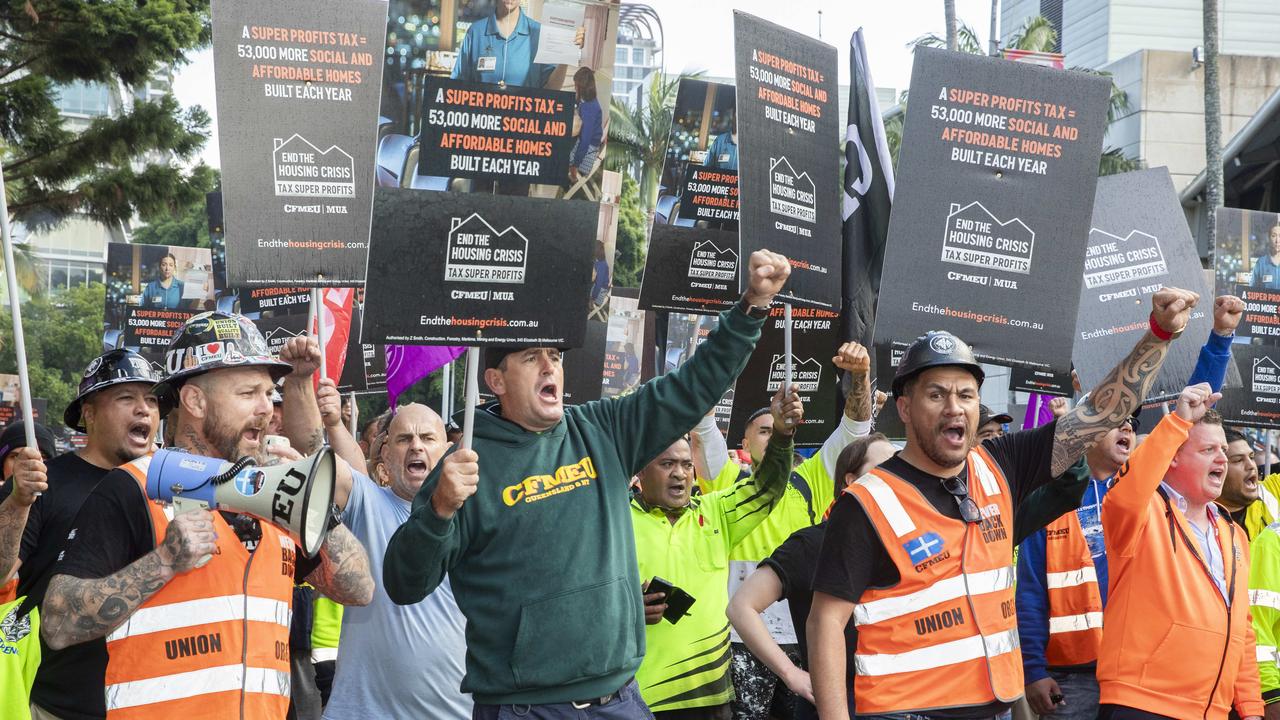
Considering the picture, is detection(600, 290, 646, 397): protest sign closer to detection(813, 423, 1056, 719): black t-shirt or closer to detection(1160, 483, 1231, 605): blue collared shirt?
detection(1160, 483, 1231, 605): blue collared shirt

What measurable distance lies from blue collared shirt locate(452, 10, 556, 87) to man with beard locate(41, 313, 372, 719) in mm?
1255

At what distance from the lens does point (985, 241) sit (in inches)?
278

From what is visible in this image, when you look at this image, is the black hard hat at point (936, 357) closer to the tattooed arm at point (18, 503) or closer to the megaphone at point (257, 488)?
the megaphone at point (257, 488)

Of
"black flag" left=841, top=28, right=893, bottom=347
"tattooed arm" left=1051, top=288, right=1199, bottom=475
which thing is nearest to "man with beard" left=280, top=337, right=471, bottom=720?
"tattooed arm" left=1051, top=288, right=1199, bottom=475

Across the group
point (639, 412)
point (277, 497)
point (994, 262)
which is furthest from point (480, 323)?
point (994, 262)

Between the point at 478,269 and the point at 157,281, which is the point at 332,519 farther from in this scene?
the point at 157,281

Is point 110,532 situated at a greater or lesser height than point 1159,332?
lesser

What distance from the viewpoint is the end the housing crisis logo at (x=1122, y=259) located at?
7906 mm

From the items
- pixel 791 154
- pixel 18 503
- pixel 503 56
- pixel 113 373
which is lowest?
pixel 18 503

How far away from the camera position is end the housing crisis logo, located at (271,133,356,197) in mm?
7199

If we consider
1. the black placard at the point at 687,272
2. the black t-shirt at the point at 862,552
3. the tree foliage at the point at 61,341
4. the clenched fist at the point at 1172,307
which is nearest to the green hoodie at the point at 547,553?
the black t-shirt at the point at 862,552

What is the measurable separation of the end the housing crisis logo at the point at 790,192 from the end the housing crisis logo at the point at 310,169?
7.06 ft

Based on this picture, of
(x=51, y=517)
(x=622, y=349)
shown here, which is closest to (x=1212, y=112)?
(x=622, y=349)

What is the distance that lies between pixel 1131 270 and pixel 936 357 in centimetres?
340
